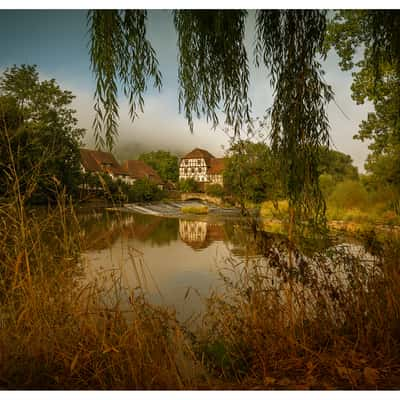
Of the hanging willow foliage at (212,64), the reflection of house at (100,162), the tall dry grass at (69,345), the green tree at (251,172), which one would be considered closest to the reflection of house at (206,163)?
the green tree at (251,172)

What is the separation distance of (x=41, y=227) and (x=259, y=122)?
4.01ft

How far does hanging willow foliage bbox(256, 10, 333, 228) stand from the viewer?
1.41 meters

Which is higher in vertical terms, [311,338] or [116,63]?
[116,63]

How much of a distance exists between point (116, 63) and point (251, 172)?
33.6 inches

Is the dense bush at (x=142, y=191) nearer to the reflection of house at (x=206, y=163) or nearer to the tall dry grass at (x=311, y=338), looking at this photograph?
the reflection of house at (x=206, y=163)

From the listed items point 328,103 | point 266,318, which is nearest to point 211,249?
point 266,318

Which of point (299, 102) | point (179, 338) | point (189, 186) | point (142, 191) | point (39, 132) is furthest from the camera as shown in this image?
point (142, 191)

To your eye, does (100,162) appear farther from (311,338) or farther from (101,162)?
(311,338)

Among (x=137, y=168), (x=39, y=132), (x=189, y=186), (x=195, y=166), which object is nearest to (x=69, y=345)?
(x=39, y=132)

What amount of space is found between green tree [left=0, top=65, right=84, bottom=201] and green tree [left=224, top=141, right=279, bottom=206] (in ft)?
3.02

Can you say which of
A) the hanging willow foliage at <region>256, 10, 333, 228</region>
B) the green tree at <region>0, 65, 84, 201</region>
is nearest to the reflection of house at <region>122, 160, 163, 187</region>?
the green tree at <region>0, 65, 84, 201</region>

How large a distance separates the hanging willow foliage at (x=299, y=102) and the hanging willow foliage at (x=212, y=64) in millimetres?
153

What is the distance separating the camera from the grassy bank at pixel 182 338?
140 cm

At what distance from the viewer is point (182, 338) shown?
153cm
